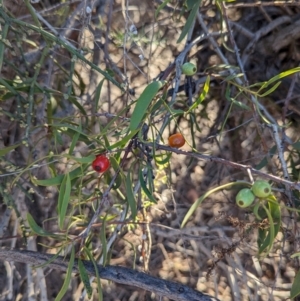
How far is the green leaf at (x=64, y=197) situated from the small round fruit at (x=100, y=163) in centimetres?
8

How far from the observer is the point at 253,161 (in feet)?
6.93

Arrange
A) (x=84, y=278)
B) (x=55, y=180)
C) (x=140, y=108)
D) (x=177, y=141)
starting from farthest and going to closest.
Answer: (x=177, y=141) < (x=84, y=278) < (x=55, y=180) < (x=140, y=108)

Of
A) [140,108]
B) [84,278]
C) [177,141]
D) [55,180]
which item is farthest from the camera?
[177,141]

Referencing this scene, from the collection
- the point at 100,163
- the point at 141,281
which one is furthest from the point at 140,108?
the point at 141,281

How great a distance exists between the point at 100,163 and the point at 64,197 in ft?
0.42

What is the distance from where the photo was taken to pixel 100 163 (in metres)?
1.08

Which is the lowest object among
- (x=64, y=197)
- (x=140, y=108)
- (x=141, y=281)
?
(x=141, y=281)

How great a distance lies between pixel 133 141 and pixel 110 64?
484 millimetres

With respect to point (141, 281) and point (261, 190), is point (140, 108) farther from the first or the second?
point (141, 281)

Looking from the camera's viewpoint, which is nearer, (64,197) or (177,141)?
(64,197)

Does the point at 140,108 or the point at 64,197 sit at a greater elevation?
the point at 140,108

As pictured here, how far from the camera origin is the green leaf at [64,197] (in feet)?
3.19

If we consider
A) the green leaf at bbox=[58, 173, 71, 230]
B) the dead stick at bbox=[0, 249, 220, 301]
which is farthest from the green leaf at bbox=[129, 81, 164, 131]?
the dead stick at bbox=[0, 249, 220, 301]

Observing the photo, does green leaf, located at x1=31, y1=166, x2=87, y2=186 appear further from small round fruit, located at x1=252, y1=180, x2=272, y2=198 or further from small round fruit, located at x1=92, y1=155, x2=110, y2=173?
small round fruit, located at x1=252, y1=180, x2=272, y2=198
